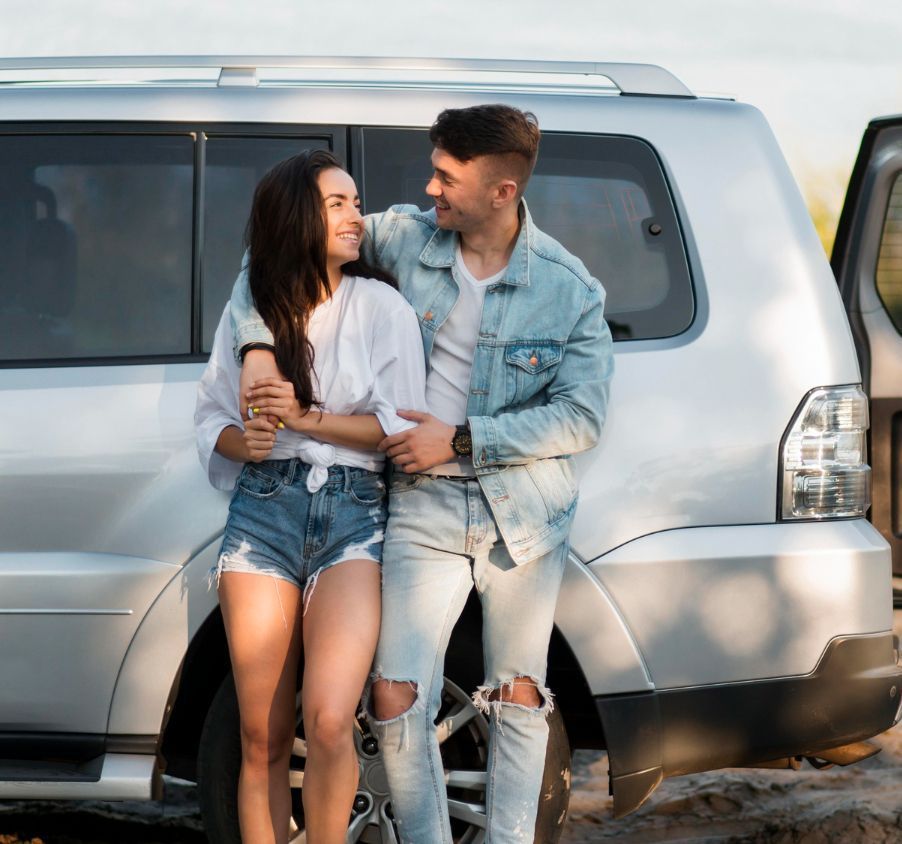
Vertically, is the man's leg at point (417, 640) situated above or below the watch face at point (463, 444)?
below

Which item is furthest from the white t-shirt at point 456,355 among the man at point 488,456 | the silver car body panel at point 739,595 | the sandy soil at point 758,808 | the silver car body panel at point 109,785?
the sandy soil at point 758,808

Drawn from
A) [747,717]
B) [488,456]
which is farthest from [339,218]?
[747,717]

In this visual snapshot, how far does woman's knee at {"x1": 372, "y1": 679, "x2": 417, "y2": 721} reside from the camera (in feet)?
8.46

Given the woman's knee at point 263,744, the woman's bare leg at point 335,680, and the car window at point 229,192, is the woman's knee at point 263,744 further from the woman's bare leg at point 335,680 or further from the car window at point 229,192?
the car window at point 229,192

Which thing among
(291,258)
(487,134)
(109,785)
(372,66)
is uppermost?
(372,66)

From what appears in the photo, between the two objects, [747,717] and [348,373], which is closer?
[348,373]

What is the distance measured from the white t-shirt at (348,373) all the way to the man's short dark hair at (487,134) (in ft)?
1.10

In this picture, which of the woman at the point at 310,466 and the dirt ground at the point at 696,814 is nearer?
the woman at the point at 310,466

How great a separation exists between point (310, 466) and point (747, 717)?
1.16 metres

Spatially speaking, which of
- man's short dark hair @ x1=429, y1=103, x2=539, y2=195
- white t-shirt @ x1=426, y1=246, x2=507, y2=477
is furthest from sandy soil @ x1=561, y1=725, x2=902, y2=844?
man's short dark hair @ x1=429, y1=103, x2=539, y2=195

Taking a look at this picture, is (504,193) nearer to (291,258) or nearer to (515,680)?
(291,258)

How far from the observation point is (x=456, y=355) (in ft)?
8.76

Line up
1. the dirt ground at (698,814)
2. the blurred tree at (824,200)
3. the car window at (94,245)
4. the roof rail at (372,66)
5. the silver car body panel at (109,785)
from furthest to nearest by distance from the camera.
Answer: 1. the blurred tree at (824,200)
2. the dirt ground at (698,814)
3. the roof rail at (372,66)
4. the car window at (94,245)
5. the silver car body panel at (109,785)

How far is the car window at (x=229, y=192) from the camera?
289cm
